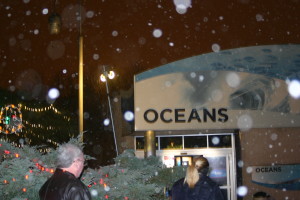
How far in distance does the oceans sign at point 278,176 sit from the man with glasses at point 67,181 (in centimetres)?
1340

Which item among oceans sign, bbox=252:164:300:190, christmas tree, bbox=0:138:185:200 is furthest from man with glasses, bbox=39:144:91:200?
oceans sign, bbox=252:164:300:190

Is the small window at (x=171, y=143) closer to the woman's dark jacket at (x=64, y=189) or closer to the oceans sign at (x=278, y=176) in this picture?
the oceans sign at (x=278, y=176)

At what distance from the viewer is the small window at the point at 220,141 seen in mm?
17531

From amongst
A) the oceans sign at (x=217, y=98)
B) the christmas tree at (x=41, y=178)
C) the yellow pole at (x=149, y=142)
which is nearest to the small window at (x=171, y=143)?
the yellow pole at (x=149, y=142)

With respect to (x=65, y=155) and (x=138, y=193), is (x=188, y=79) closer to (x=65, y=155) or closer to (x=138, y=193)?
(x=138, y=193)

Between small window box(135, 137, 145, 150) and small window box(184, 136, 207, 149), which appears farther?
small window box(135, 137, 145, 150)

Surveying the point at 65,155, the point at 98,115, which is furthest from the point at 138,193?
the point at 98,115

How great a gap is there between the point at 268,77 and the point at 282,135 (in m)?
2.42

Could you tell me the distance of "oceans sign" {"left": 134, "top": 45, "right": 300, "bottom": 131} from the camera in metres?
15.1

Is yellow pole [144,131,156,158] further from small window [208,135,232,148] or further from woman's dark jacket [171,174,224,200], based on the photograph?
woman's dark jacket [171,174,224,200]

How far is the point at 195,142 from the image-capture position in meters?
17.8

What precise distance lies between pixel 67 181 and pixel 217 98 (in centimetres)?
1192

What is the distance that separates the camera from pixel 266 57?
1559 cm

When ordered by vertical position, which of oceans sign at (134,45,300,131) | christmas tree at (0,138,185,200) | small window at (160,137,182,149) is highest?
oceans sign at (134,45,300,131)
